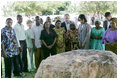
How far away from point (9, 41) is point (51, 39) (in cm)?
129

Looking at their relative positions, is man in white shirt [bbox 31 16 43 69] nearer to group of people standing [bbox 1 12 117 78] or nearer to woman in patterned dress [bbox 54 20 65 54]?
group of people standing [bbox 1 12 117 78]

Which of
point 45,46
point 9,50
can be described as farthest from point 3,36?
point 45,46

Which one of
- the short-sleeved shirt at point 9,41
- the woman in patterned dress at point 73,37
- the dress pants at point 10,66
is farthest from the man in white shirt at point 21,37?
the woman in patterned dress at point 73,37

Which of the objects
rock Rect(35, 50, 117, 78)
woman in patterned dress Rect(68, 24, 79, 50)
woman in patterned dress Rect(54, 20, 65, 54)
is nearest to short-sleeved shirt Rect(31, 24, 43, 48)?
woman in patterned dress Rect(54, 20, 65, 54)

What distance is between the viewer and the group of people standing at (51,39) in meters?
4.97

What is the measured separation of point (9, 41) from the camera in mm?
4609

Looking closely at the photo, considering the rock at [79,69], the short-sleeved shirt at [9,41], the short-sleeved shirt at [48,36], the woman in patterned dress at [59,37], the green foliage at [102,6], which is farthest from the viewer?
the green foliage at [102,6]

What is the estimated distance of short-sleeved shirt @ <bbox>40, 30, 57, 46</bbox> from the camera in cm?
534

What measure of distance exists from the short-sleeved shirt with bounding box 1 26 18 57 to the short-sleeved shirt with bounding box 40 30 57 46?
33.9 inches

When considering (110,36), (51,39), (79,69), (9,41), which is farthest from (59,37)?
(79,69)

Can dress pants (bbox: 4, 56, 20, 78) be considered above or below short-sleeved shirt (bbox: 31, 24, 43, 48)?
below

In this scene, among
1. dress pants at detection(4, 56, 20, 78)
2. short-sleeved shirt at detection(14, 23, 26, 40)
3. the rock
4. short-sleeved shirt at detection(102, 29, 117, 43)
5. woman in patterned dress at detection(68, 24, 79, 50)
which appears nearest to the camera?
the rock

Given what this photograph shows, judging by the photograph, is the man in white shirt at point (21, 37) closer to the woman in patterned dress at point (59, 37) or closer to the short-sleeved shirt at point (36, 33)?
the short-sleeved shirt at point (36, 33)

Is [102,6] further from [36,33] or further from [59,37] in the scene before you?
[36,33]
